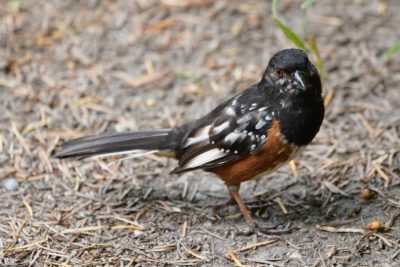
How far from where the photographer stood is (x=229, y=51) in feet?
22.7

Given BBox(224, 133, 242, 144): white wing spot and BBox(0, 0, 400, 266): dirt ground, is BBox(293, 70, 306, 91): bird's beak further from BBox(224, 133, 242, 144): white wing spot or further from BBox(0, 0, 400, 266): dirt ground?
BBox(0, 0, 400, 266): dirt ground

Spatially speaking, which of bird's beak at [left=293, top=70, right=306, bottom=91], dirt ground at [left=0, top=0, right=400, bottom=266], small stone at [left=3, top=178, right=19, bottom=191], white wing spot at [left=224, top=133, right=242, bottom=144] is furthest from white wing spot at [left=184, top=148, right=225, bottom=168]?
small stone at [left=3, top=178, right=19, bottom=191]

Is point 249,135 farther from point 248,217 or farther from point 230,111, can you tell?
point 248,217

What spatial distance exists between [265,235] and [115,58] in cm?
305

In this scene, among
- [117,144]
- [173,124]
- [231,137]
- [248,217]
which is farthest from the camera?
[173,124]

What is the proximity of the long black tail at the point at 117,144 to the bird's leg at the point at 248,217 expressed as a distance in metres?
0.61

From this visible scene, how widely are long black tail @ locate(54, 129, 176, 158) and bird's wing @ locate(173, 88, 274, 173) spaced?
20 cm

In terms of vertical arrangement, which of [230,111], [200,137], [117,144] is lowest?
[117,144]

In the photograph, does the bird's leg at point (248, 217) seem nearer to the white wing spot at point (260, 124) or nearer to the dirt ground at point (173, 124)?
the dirt ground at point (173, 124)

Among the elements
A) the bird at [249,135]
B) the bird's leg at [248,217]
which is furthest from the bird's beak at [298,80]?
the bird's leg at [248,217]

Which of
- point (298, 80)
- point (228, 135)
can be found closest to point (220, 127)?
point (228, 135)

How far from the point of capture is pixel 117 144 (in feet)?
16.6

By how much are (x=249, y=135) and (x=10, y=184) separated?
2.05 meters

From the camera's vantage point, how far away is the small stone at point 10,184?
510cm
